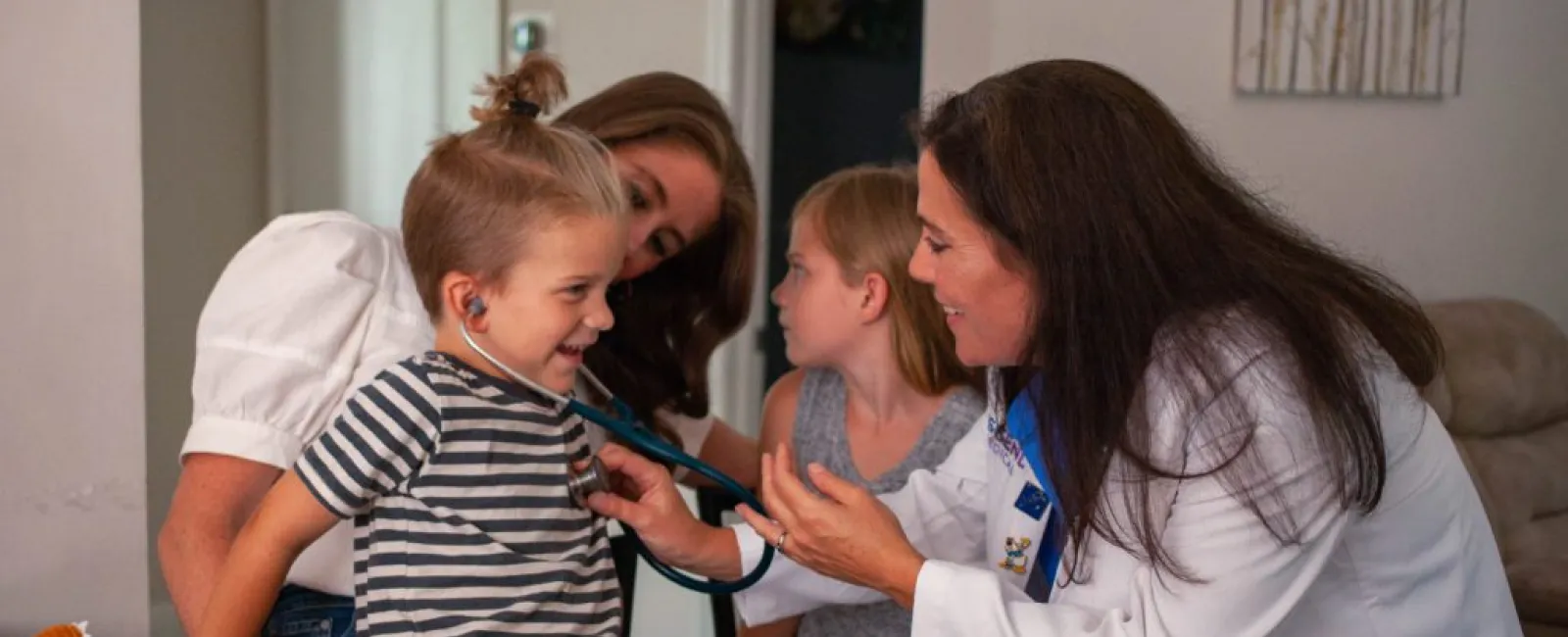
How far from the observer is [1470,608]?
4.89 ft

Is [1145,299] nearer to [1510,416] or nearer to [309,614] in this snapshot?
[309,614]

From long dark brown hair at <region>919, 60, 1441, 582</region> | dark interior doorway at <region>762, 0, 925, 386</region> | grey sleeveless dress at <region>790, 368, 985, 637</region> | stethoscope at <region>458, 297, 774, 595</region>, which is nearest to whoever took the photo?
long dark brown hair at <region>919, 60, 1441, 582</region>

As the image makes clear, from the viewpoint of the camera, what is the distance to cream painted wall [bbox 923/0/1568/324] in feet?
10.7

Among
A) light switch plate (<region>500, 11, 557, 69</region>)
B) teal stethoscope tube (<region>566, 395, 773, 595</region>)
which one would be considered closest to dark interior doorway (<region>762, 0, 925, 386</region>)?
light switch plate (<region>500, 11, 557, 69</region>)

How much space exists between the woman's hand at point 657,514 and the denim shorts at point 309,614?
0.89 ft

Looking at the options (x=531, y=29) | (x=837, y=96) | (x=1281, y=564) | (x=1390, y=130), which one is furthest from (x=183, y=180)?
(x=1390, y=130)

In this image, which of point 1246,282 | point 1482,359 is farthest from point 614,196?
point 1482,359

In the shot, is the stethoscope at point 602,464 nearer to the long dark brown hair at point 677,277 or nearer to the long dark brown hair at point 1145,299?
the long dark brown hair at point 677,277

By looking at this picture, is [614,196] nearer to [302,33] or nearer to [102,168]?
[102,168]

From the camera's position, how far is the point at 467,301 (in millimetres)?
1451

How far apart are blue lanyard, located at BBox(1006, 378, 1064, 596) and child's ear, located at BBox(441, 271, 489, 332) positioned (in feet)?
1.67

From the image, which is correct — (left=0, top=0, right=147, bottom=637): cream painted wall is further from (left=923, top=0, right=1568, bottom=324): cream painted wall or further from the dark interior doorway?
the dark interior doorway

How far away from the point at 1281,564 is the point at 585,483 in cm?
62

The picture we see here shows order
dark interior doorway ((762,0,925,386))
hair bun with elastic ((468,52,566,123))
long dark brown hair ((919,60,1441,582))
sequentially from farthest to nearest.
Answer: dark interior doorway ((762,0,925,386)) → hair bun with elastic ((468,52,566,123)) → long dark brown hair ((919,60,1441,582))
